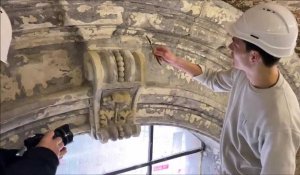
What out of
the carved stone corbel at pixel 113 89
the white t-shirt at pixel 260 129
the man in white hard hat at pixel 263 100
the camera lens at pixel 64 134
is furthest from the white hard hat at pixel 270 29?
the camera lens at pixel 64 134

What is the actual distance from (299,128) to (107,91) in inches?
32.8

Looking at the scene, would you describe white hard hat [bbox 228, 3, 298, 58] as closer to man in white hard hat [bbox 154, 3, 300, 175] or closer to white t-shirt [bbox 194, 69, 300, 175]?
man in white hard hat [bbox 154, 3, 300, 175]

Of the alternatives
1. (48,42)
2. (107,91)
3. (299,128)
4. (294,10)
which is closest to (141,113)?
(107,91)

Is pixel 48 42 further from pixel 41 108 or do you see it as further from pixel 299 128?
pixel 299 128

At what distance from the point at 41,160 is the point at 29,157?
0.14 feet

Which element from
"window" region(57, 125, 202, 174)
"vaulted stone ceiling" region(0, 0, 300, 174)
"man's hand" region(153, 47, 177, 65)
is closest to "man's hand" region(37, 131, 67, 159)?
"vaulted stone ceiling" region(0, 0, 300, 174)

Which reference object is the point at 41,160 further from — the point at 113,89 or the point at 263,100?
the point at 263,100

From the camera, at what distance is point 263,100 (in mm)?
1790

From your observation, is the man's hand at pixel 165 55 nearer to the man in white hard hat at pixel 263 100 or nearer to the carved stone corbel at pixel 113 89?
the carved stone corbel at pixel 113 89

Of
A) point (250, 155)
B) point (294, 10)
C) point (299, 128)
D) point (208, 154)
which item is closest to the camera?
point (299, 128)

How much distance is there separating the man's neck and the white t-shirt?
0.02 metres

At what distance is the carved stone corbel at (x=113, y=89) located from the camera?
2.04 metres

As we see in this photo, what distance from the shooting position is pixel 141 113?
93.4 inches

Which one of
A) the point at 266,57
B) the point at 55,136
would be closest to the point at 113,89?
the point at 55,136
